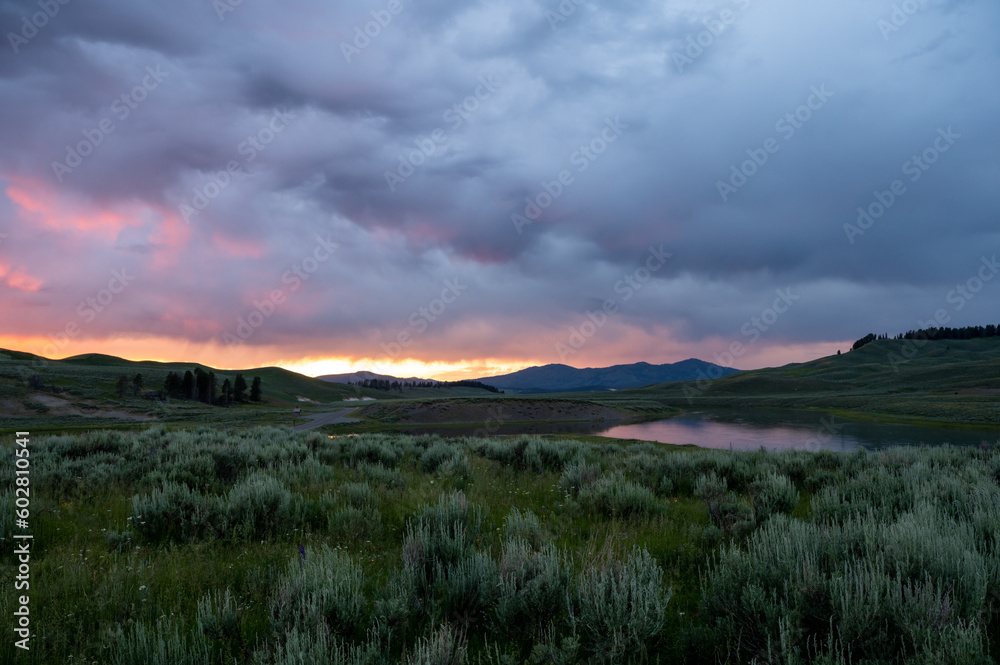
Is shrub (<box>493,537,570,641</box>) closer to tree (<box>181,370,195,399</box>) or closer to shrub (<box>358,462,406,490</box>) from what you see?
shrub (<box>358,462,406,490</box>)

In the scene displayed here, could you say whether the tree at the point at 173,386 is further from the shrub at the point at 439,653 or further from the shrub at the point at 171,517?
the shrub at the point at 439,653

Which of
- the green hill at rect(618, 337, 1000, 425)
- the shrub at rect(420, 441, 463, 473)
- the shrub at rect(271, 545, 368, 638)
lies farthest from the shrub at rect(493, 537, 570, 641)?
the green hill at rect(618, 337, 1000, 425)

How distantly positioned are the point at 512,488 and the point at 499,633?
5.58m

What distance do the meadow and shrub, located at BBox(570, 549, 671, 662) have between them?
0.05ft

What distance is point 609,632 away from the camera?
129 inches

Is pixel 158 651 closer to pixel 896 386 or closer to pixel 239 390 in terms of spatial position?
pixel 896 386

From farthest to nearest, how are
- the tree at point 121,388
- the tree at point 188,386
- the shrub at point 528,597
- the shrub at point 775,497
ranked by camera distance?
the tree at point 188,386 < the tree at point 121,388 < the shrub at point 775,497 < the shrub at point 528,597

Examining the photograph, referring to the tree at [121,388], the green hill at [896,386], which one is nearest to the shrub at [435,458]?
the green hill at [896,386]

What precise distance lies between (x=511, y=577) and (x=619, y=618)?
0.94 meters

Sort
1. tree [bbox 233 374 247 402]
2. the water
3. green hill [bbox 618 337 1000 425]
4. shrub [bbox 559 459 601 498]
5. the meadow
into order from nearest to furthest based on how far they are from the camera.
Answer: the meadow, shrub [bbox 559 459 601 498], the water, green hill [bbox 618 337 1000 425], tree [bbox 233 374 247 402]

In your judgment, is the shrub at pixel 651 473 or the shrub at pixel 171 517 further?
the shrub at pixel 651 473

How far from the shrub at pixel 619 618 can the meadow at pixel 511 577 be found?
0.05 feet

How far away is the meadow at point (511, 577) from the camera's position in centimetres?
313

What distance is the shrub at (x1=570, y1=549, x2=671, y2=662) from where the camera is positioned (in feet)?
10.4
